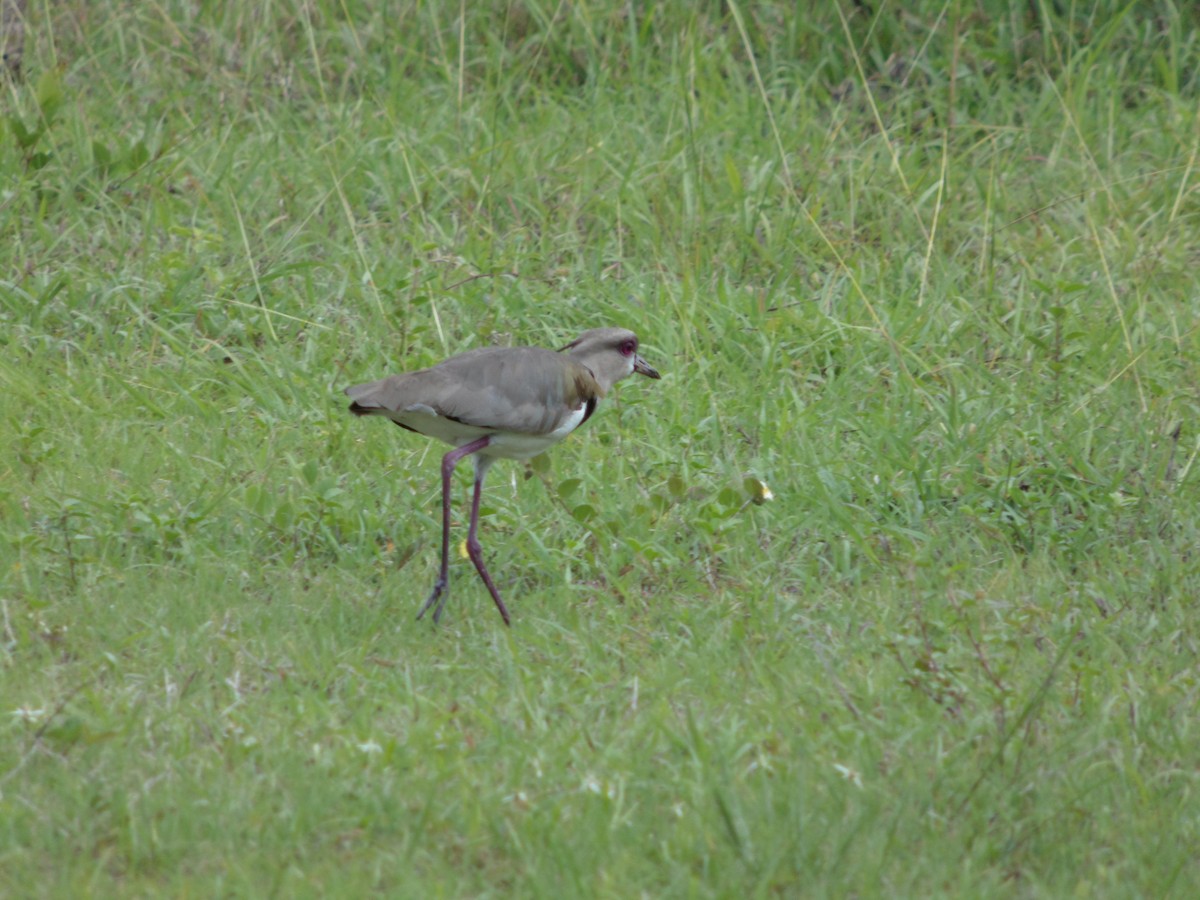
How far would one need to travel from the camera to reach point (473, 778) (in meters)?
3.49

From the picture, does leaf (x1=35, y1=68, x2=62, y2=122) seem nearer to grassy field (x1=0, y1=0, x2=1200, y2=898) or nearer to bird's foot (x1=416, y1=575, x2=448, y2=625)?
grassy field (x1=0, y1=0, x2=1200, y2=898)

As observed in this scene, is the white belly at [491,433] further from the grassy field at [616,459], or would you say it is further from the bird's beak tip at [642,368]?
the bird's beak tip at [642,368]

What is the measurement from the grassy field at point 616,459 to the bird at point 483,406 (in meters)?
0.31

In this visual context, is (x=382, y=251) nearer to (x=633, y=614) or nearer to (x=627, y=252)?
(x=627, y=252)

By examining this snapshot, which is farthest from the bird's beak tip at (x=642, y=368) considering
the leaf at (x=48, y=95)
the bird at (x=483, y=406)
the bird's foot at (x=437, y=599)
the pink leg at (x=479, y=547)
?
the leaf at (x=48, y=95)

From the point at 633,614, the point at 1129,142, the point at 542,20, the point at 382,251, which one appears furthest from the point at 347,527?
the point at 1129,142

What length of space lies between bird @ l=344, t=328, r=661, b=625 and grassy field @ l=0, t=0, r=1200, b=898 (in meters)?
0.31

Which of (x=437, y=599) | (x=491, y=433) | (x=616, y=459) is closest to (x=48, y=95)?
(x=616, y=459)

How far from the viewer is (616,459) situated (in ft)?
17.6

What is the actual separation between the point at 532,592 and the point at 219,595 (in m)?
0.92

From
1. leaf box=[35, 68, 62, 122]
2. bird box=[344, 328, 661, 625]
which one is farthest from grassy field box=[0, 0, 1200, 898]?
bird box=[344, 328, 661, 625]

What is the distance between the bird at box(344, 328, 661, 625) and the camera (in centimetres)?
425

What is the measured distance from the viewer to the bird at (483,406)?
425 centimetres

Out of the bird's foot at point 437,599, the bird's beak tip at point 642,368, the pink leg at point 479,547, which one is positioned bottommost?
the bird's foot at point 437,599
